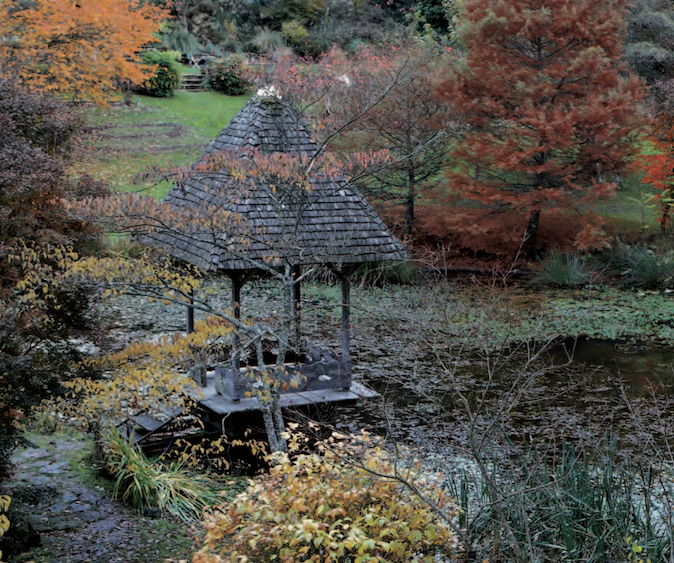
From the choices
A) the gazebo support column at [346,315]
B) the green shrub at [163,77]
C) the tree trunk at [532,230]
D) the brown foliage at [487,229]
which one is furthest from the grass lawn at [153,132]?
the gazebo support column at [346,315]

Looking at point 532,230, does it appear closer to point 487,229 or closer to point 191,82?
point 487,229

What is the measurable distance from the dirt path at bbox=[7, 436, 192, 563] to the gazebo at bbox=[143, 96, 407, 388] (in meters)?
2.64

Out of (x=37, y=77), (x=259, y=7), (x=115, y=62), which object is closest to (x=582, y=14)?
(x=115, y=62)

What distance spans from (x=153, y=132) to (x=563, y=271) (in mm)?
14504

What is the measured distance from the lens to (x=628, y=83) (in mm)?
18703

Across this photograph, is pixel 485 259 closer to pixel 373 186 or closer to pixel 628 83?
pixel 373 186

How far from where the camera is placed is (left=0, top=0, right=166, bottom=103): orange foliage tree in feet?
61.7

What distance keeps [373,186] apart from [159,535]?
14.8 m

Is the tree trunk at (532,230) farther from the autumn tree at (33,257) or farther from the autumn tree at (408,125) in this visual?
the autumn tree at (33,257)

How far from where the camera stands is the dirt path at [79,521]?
7.04 metres

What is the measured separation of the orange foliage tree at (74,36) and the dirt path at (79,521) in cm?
1164

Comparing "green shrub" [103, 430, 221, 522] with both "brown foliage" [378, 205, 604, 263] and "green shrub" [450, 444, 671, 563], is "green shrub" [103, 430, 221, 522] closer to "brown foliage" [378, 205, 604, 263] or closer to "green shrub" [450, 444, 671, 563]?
"green shrub" [450, 444, 671, 563]

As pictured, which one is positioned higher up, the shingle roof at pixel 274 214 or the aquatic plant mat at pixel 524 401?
the shingle roof at pixel 274 214

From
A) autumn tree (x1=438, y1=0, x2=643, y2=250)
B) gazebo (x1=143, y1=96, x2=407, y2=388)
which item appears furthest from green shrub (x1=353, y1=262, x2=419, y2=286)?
gazebo (x1=143, y1=96, x2=407, y2=388)
